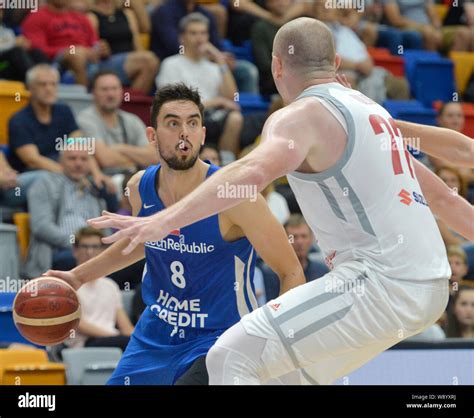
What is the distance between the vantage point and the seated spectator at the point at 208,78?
10602 mm

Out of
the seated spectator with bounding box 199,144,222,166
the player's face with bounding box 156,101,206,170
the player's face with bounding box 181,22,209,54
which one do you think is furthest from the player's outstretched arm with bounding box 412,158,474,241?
the player's face with bounding box 181,22,209,54

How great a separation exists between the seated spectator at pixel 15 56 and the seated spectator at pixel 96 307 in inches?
103

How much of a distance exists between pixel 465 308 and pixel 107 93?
363 cm

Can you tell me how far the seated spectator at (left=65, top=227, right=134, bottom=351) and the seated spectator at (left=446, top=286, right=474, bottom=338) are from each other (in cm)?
245

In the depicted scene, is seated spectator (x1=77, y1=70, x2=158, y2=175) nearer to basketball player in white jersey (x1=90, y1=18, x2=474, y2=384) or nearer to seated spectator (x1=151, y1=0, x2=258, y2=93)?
seated spectator (x1=151, y1=0, x2=258, y2=93)

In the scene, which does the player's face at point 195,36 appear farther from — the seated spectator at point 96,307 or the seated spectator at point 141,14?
the seated spectator at point 96,307

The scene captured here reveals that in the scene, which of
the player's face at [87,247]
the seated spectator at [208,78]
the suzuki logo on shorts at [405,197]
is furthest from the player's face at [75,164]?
A: the suzuki logo on shorts at [405,197]

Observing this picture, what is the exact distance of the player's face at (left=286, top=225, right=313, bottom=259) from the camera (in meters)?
8.84

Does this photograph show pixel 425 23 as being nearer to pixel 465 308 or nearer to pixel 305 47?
pixel 465 308

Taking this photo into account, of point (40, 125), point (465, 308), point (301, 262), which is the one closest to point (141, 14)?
point (40, 125)

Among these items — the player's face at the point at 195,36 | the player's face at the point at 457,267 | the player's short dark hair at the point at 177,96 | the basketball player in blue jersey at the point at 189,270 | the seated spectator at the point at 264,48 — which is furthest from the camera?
the seated spectator at the point at 264,48

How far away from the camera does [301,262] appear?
8750 millimetres

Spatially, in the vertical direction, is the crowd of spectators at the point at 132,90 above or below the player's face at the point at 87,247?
above
